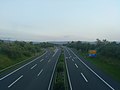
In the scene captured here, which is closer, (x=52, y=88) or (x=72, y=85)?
(x=52, y=88)

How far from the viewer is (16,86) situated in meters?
16.6

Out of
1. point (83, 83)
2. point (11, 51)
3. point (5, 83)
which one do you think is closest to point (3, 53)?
point (11, 51)

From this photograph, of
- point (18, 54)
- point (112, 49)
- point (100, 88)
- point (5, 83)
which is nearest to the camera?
point (100, 88)

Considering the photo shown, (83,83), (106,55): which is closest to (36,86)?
(83,83)

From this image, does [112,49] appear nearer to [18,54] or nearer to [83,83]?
[18,54]

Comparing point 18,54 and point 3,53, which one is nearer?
point 3,53

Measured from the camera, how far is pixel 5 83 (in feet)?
58.4

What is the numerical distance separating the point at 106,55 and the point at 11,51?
24.7 meters

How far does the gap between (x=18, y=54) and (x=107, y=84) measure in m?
27.5

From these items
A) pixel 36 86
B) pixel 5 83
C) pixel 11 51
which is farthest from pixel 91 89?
pixel 11 51

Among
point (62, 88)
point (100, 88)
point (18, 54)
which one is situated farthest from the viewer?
point (18, 54)

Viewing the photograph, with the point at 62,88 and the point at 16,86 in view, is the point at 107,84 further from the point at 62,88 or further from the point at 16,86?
the point at 16,86

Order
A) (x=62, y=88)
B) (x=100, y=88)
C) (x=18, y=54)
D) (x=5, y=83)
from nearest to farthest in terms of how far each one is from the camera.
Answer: (x=62, y=88), (x=100, y=88), (x=5, y=83), (x=18, y=54)

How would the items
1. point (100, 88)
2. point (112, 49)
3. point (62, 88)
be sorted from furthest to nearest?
point (112, 49) < point (100, 88) < point (62, 88)
